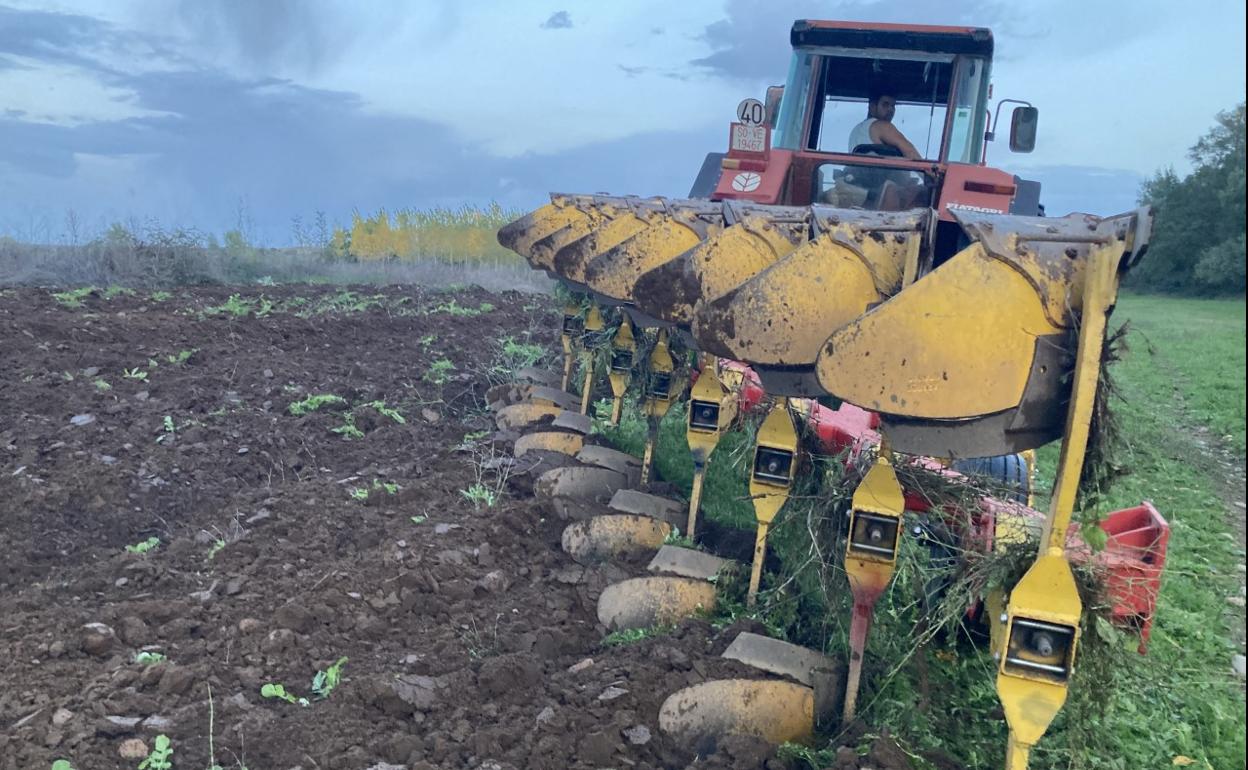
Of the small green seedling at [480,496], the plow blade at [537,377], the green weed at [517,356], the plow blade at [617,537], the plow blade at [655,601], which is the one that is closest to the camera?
the plow blade at [655,601]

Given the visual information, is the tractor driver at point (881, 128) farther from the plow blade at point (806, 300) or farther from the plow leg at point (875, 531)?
the plow leg at point (875, 531)

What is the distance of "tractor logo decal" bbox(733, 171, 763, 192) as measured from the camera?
18.3ft

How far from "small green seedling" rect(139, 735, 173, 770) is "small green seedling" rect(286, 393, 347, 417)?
3.88 metres

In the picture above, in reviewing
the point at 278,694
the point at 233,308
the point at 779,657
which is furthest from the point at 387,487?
the point at 233,308

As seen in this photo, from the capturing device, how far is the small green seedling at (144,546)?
4223mm

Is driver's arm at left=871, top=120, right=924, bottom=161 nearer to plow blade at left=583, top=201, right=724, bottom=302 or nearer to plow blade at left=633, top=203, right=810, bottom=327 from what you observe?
plow blade at left=583, top=201, right=724, bottom=302

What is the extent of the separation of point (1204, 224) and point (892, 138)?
2.72 m

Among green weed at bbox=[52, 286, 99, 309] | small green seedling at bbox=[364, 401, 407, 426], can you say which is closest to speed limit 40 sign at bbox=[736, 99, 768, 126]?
small green seedling at bbox=[364, 401, 407, 426]

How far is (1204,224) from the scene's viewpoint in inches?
282

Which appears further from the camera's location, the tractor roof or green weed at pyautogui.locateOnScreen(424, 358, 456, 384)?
green weed at pyautogui.locateOnScreen(424, 358, 456, 384)

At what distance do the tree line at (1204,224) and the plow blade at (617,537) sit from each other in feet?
6.58

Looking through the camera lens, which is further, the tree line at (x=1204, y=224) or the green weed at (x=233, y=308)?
the green weed at (x=233, y=308)

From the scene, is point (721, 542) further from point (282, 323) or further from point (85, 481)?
point (282, 323)

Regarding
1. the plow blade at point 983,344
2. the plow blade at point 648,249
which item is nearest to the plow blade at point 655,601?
the plow blade at point 648,249
